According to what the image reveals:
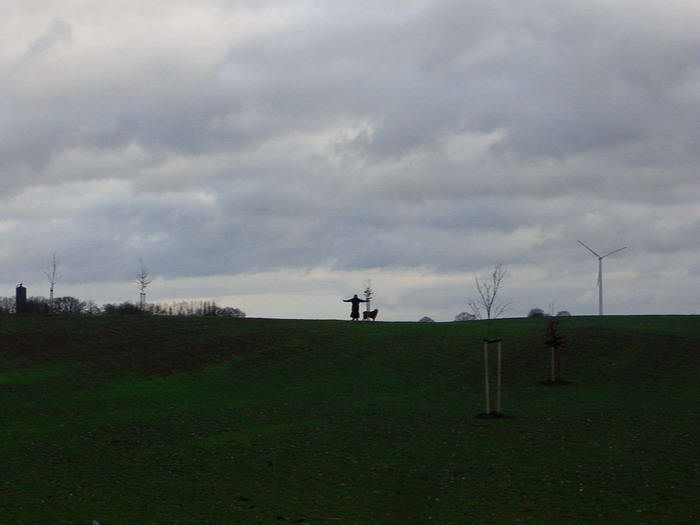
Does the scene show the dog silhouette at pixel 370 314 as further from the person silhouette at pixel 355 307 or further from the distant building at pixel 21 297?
the distant building at pixel 21 297

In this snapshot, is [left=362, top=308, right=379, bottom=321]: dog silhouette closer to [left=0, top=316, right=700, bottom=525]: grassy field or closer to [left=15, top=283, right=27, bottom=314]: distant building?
[left=0, top=316, right=700, bottom=525]: grassy field

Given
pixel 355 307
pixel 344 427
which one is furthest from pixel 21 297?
pixel 344 427

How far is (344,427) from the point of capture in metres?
34.1

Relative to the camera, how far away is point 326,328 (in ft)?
223

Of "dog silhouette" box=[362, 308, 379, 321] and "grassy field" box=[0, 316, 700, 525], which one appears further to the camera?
"dog silhouette" box=[362, 308, 379, 321]

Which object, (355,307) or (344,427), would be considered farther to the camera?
(355,307)

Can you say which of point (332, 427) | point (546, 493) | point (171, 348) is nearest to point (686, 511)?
point (546, 493)

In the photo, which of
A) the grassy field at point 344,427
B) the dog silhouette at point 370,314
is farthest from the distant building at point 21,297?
the dog silhouette at point 370,314

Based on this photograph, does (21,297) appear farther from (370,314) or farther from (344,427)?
(344,427)

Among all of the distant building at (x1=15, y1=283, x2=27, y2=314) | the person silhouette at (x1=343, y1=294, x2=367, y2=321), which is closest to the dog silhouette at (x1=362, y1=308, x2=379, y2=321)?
the person silhouette at (x1=343, y1=294, x2=367, y2=321)

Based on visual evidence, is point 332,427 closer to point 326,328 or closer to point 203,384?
Result: point 203,384

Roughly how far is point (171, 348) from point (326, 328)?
→ 45.4ft

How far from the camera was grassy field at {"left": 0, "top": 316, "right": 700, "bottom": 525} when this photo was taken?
22547 millimetres

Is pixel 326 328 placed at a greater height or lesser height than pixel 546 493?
greater
